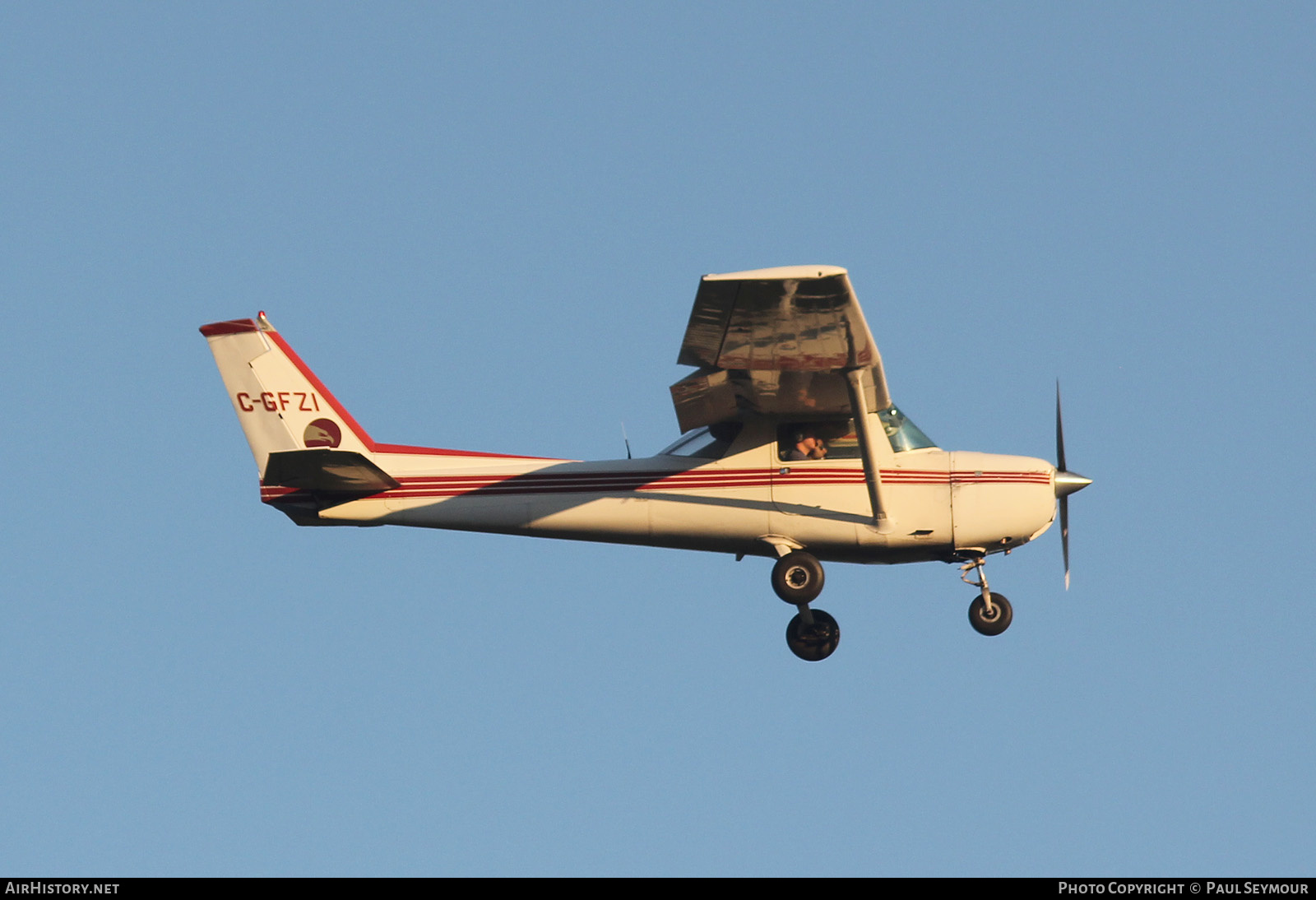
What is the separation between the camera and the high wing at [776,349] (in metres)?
13.3

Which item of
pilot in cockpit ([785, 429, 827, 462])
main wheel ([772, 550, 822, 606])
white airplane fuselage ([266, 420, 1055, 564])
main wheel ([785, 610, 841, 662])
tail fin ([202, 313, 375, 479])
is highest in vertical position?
tail fin ([202, 313, 375, 479])

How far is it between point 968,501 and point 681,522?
114 inches

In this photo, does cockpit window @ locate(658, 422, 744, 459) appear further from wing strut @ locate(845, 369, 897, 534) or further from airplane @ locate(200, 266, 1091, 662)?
wing strut @ locate(845, 369, 897, 534)

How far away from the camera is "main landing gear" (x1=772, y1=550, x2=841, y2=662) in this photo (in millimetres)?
16500

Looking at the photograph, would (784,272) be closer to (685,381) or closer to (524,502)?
(685,381)

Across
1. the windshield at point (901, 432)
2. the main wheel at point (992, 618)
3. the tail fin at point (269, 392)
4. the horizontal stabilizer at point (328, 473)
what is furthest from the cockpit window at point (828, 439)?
the tail fin at point (269, 392)

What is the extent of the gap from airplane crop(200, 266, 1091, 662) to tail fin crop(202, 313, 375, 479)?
0.24 meters

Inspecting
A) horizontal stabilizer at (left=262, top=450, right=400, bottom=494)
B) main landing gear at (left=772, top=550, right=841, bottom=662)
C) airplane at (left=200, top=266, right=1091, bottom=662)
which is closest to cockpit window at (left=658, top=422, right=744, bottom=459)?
airplane at (left=200, top=266, right=1091, bottom=662)

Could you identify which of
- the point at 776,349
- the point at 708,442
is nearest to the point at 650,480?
the point at 708,442

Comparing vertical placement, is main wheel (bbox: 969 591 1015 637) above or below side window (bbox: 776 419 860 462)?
below
